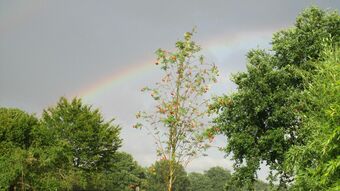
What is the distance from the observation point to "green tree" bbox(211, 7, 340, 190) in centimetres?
3672

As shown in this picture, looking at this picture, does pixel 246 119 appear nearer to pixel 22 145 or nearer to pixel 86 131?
pixel 22 145

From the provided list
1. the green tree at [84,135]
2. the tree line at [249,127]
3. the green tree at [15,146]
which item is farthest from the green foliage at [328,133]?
the green tree at [84,135]

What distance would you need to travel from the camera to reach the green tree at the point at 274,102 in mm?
36719

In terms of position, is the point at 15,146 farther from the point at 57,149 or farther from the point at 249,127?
the point at 249,127

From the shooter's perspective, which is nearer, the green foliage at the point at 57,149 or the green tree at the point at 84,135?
the green foliage at the point at 57,149

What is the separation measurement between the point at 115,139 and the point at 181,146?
55.9 metres

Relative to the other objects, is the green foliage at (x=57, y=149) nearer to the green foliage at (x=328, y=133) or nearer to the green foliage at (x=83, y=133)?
the green foliage at (x=83, y=133)

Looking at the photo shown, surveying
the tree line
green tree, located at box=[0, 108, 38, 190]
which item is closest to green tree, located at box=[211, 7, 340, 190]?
the tree line

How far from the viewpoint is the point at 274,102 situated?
123ft

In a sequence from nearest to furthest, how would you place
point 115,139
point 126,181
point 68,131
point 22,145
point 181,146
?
point 181,146, point 22,145, point 68,131, point 115,139, point 126,181

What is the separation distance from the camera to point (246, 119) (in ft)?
127

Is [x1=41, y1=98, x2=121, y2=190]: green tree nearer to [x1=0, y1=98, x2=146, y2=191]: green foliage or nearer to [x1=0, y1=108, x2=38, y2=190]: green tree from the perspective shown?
[x1=0, y1=98, x2=146, y2=191]: green foliage

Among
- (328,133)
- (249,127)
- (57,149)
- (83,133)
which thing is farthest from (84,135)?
(328,133)

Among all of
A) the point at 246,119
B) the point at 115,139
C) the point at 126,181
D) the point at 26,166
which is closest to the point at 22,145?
the point at 26,166
